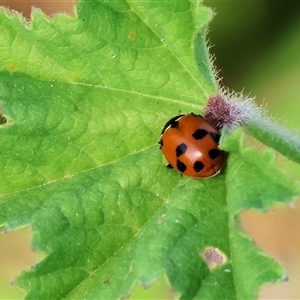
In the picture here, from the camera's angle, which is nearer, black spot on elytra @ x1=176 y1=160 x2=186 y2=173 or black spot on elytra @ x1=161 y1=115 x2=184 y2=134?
black spot on elytra @ x1=176 y1=160 x2=186 y2=173

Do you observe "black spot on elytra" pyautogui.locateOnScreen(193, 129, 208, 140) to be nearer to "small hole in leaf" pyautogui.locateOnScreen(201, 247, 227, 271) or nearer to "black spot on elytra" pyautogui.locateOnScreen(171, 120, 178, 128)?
"black spot on elytra" pyautogui.locateOnScreen(171, 120, 178, 128)

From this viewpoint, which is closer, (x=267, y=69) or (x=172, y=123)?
(x=172, y=123)

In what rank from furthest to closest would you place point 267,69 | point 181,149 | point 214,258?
point 267,69
point 181,149
point 214,258

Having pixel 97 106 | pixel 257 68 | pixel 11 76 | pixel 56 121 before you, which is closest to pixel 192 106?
pixel 97 106

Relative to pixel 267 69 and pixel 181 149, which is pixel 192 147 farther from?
pixel 267 69

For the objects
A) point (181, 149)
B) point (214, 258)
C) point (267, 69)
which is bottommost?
point (267, 69)

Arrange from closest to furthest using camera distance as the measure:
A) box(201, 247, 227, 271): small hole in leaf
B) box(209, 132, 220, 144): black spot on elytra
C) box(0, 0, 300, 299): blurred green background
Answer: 1. box(201, 247, 227, 271): small hole in leaf
2. box(209, 132, 220, 144): black spot on elytra
3. box(0, 0, 300, 299): blurred green background

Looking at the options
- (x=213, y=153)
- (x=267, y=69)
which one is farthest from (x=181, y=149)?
(x=267, y=69)

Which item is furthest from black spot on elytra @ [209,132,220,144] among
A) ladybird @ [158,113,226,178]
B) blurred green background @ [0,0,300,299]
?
blurred green background @ [0,0,300,299]
